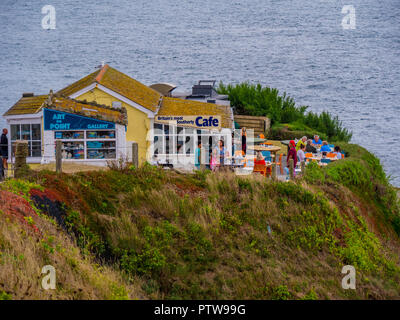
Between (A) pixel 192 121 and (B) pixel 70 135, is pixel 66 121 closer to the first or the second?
(B) pixel 70 135

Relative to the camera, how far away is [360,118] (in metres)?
82.6

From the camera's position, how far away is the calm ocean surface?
89688 millimetres

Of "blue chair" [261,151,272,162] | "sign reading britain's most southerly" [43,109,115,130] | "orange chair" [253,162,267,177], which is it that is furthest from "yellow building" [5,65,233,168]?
"orange chair" [253,162,267,177]

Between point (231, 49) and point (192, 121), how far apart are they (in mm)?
87988

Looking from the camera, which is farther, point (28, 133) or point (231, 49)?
point (231, 49)

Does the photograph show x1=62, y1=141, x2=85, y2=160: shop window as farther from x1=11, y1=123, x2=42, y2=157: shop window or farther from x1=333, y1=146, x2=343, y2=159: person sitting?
x1=333, y1=146, x2=343, y2=159: person sitting

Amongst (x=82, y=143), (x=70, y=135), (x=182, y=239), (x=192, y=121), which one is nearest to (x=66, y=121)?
(x=70, y=135)

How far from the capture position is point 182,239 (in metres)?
16.4

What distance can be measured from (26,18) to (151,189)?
409ft

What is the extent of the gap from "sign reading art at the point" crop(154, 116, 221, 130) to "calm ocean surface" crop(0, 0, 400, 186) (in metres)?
39.4

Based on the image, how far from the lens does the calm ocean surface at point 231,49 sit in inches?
3531

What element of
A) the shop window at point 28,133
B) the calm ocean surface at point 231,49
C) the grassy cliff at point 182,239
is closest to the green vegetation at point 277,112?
the shop window at point 28,133

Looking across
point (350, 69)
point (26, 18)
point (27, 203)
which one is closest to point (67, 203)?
point (27, 203)

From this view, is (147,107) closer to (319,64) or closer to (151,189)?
(151,189)
